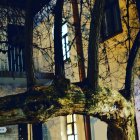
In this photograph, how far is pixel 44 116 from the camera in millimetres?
4445

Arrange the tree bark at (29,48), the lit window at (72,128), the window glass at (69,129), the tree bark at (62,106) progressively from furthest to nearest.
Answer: the window glass at (69,129), the lit window at (72,128), the tree bark at (29,48), the tree bark at (62,106)

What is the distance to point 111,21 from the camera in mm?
10500

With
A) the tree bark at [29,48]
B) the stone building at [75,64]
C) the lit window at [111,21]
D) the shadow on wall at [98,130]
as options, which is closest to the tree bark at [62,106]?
the tree bark at [29,48]

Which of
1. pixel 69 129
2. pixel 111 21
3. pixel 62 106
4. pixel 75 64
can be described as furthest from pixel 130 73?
pixel 69 129

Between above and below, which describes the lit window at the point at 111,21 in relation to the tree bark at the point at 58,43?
above

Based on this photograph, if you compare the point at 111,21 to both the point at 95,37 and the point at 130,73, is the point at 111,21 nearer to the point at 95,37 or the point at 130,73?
the point at 130,73

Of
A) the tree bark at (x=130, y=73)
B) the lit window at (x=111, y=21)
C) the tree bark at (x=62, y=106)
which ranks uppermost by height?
the lit window at (x=111, y=21)

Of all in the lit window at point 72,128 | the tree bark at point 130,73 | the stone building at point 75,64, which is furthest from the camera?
the lit window at point 72,128

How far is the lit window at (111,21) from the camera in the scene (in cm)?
1014

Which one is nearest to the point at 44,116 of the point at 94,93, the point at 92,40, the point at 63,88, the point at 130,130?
the point at 63,88

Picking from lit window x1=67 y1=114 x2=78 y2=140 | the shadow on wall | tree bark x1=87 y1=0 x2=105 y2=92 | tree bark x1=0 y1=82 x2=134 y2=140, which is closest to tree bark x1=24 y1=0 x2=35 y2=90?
tree bark x1=0 y1=82 x2=134 y2=140

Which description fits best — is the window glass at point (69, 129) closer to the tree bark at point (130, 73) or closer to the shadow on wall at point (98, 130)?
the shadow on wall at point (98, 130)

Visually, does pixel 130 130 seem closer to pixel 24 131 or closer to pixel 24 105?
pixel 24 105

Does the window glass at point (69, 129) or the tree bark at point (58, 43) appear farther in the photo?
the window glass at point (69, 129)
